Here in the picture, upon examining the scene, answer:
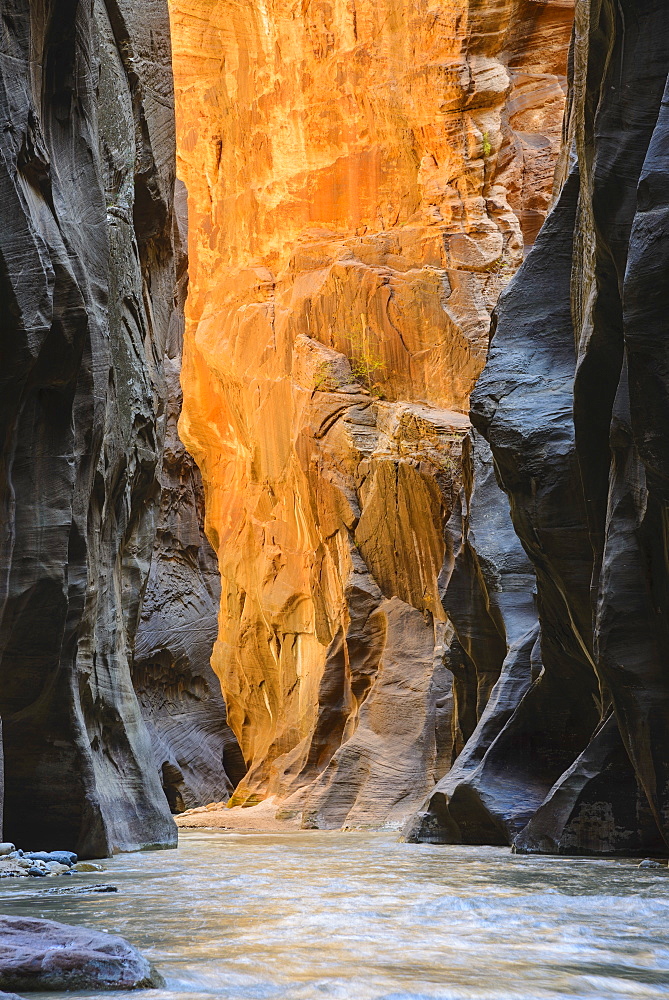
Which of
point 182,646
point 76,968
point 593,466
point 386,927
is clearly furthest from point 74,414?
point 182,646

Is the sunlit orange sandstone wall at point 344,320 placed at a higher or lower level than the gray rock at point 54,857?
higher

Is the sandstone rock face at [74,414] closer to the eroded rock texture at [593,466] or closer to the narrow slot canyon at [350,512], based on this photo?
the narrow slot canyon at [350,512]

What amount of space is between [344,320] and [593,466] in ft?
74.8

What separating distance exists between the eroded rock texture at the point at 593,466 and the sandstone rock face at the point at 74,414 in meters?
4.63

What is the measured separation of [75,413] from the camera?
11.4 metres

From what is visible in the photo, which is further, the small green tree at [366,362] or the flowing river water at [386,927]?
the small green tree at [366,362]

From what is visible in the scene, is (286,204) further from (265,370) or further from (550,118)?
(550,118)

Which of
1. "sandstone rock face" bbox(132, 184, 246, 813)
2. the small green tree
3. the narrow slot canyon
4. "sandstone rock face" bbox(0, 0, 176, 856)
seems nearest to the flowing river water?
the narrow slot canyon

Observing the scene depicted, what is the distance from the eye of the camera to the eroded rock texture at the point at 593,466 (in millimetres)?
8164

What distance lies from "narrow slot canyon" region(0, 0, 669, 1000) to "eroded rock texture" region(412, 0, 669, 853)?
4 cm

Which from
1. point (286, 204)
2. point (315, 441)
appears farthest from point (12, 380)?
point (286, 204)

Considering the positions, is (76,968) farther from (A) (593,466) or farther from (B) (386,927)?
(A) (593,466)

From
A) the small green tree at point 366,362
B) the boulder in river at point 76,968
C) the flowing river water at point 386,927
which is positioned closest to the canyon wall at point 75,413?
the flowing river water at point 386,927

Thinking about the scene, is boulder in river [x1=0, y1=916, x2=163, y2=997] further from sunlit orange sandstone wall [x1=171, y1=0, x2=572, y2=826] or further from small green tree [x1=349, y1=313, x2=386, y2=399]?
small green tree [x1=349, y1=313, x2=386, y2=399]
